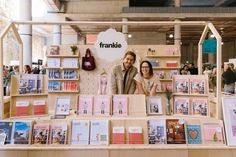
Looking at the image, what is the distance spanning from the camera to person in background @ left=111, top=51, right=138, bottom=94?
144 inches

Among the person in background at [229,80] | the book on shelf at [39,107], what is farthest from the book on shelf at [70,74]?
the book on shelf at [39,107]

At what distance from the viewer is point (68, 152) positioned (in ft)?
8.46

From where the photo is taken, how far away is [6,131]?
8.67 ft

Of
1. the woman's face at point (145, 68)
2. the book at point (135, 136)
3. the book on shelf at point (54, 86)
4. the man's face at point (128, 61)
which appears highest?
the man's face at point (128, 61)

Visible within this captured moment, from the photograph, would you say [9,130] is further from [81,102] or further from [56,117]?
[81,102]

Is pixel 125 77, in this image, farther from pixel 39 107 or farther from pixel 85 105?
pixel 39 107

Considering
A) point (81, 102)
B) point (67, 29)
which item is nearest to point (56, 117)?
point (81, 102)

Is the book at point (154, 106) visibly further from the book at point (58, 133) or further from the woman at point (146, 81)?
the book at point (58, 133)

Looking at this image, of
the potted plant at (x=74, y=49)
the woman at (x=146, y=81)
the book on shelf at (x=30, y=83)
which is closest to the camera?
the book on shelf at (x=30, y=83)

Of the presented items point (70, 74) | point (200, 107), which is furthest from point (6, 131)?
point (70, 74)

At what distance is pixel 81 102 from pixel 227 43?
2830 cm

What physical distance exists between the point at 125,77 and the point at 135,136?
3.98ft

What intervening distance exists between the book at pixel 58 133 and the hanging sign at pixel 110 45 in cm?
72

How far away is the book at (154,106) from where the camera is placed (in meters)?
2.99
